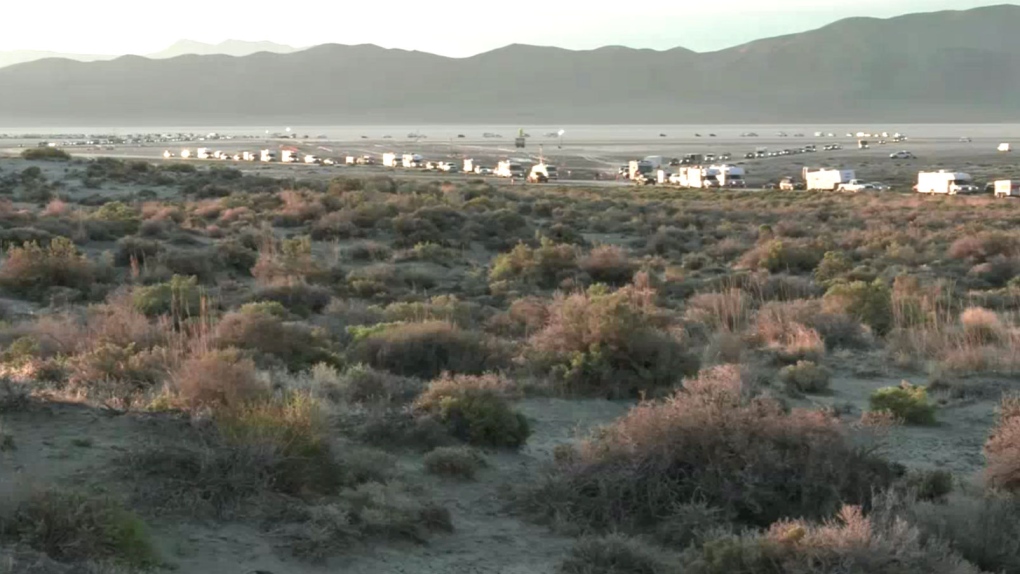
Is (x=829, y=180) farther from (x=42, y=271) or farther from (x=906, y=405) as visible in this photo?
(x=906, y=405)

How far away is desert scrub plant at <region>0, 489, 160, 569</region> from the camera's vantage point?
6855mm

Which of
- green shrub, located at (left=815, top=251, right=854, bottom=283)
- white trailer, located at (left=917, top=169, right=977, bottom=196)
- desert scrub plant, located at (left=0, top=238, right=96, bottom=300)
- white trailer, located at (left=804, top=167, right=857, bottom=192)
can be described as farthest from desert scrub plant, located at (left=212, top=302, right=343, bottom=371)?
white trailer, located at (left=804, top=167, right=857, bottom=192)

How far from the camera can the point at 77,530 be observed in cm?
694

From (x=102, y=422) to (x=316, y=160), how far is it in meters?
117

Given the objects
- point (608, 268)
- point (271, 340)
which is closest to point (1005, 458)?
point (271, 340)

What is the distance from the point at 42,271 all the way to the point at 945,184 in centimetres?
6813

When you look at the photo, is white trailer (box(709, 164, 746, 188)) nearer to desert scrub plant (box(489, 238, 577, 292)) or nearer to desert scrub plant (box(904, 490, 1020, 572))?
desert scrub plant (box(489, 238, 577, 292))

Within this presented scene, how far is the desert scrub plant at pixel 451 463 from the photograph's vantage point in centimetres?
1001

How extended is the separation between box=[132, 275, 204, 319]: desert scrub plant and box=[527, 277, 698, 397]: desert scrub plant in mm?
6067

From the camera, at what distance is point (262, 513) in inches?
324

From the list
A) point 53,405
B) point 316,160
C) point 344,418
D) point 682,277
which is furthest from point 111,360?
point 316,160

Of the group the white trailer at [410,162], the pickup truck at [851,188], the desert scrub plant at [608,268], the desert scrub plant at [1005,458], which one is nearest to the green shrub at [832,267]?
the desert scrub plant at [608,268]

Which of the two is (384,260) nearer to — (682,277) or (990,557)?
(682,277)

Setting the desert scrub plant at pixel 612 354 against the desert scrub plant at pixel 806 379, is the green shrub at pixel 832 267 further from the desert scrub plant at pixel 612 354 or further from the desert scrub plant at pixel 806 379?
the desert scrub plant at pixel 612 354
